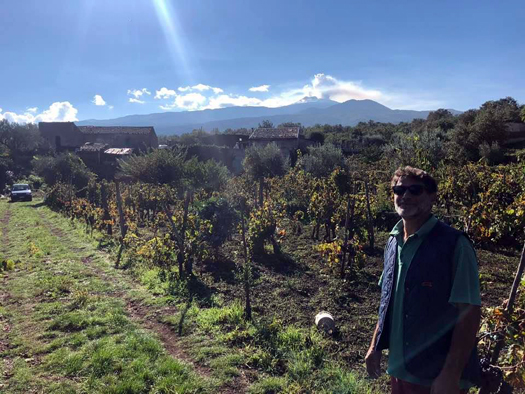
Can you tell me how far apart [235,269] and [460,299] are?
618 centimetres

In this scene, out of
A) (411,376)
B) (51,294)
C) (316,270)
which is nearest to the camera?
(411,376)

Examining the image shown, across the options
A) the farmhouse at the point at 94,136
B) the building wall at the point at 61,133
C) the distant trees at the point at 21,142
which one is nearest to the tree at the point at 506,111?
the farmhouse at the point at 94,136

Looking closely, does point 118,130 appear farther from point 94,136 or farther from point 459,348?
point 459,348

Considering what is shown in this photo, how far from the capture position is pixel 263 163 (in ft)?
58.7

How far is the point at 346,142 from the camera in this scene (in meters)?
43.1

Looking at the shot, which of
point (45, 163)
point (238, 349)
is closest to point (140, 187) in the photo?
point (238, 349)

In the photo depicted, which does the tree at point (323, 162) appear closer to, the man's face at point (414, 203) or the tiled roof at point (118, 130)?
the man's face at point (414, 203)

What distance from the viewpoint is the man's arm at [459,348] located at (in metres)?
1.75

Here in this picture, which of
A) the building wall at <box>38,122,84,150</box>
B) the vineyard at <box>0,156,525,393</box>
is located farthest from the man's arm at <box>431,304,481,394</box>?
the building wall at <box>38,122,84,150</box>

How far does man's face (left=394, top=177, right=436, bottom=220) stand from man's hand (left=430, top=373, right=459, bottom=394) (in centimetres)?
86

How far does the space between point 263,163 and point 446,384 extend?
1636 cm

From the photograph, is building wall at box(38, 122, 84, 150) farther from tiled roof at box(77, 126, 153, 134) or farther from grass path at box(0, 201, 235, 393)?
grass path at box(0, 201, 235, 393)

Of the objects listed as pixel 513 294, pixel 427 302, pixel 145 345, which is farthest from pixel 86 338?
pixel 513 294

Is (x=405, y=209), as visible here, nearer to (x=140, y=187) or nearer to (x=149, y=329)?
(x=149, y=329)
